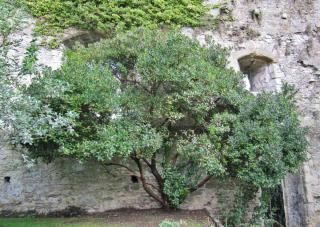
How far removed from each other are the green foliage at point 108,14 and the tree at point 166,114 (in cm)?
174

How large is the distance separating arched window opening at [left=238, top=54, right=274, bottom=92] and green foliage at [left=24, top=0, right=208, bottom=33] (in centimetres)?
187

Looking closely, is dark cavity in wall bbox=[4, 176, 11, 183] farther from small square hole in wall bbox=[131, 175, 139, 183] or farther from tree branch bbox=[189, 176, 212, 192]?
tree branch bbox=[189, 176, 212, 192]

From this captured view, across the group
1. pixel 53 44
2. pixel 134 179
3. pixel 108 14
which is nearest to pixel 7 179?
pixel 134 179

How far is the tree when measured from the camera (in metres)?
6.49

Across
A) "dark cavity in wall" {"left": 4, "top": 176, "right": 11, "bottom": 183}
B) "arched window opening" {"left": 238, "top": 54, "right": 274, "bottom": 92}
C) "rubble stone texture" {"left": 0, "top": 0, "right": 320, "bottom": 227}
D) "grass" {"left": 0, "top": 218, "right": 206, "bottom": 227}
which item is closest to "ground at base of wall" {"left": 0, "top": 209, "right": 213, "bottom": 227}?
"grass" {"left": 0, "top": 218, "right": 206, "bottom": 227}

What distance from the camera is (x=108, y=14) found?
9695 millimetres

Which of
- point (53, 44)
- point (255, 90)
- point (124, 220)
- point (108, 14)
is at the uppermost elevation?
point (108, 14)

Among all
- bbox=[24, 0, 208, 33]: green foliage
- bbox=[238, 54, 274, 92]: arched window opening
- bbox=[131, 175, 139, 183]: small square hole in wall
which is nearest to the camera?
bbox=[131, 175, 139, 183]: small square hole in wall

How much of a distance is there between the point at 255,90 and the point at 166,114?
4.49 metres

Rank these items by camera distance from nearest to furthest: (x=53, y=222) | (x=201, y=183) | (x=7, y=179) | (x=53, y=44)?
(x=53, y=222)
(x=201, y=183)
(x=7, y=179)
(x=53, y=44)

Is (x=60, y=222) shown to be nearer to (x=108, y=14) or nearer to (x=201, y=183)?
(x=201, y=183)

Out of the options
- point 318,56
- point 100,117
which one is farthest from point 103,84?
Answer: point 318,56

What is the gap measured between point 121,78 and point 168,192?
2626mm

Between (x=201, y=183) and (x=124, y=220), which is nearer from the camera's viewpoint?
(x=124, y=220)
